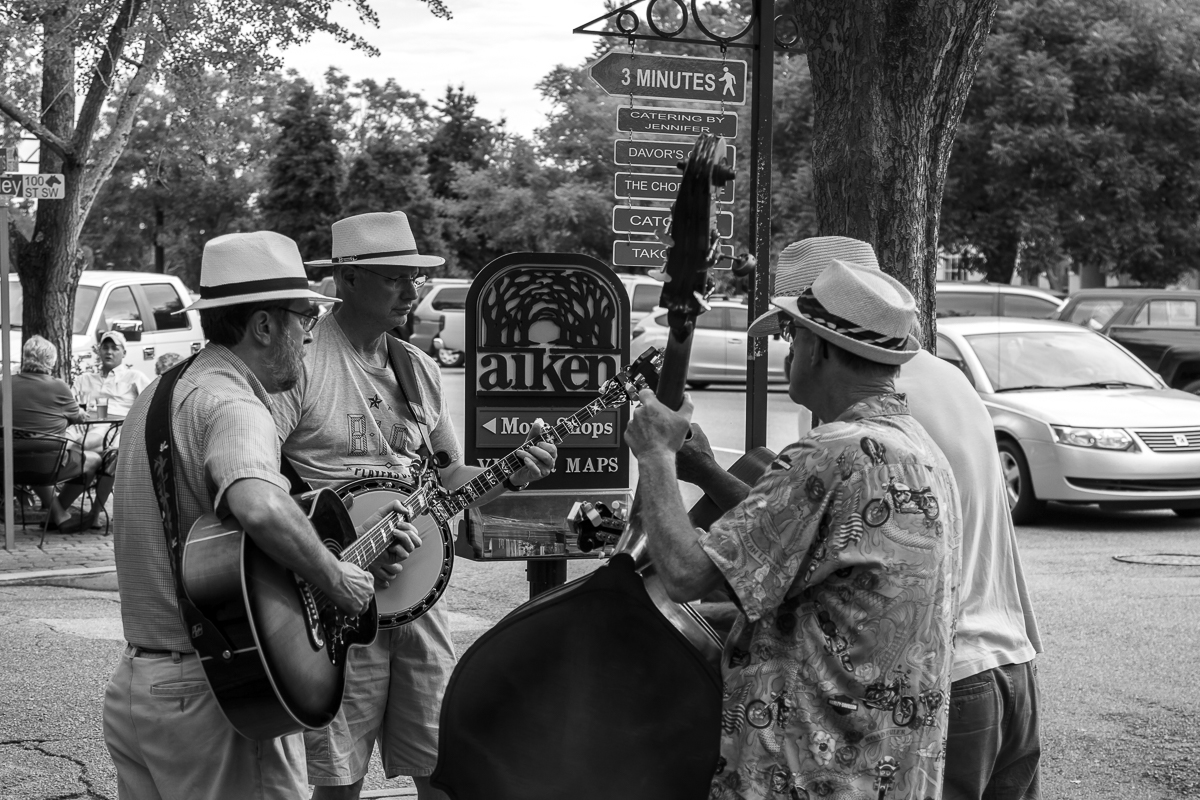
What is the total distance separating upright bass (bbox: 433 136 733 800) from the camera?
2670mm

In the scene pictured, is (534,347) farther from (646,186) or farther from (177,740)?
(646,186)

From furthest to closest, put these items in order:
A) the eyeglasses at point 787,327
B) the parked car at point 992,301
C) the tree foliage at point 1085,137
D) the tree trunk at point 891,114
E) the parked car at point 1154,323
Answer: the tree foliage at point 1085,137 < the parked car at point 992,301 < the parked car at point 1154,323 < the tree trunk at point 891,114 < the eyeglasses at point 787,327

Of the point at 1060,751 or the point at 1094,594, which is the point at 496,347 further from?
the point at 1094,594

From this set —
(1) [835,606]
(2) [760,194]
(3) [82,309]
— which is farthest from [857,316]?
(3) [82,309]

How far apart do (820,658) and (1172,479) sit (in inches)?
361

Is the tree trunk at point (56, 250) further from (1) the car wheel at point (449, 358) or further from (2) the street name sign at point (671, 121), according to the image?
(1) the car wheel at point (449, 358)

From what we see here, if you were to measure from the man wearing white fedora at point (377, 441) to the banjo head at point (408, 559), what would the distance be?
0.15 feet

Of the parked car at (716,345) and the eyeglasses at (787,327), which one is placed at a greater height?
the eyeglasses at (787,327)

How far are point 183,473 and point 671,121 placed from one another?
5.08 m

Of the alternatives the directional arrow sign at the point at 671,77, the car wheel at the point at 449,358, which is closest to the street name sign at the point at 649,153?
the directional arrow sign at the point at 671,77

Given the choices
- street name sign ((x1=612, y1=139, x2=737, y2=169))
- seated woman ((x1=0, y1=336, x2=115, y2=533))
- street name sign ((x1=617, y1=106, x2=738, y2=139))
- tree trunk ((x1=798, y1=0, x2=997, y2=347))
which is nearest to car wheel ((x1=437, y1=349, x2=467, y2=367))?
seated woman ((x1=0, y1=336, x2=115, y2=533))

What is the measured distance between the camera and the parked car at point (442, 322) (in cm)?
2883

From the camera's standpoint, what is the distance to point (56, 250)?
41.6ft

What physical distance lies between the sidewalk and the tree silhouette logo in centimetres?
500
